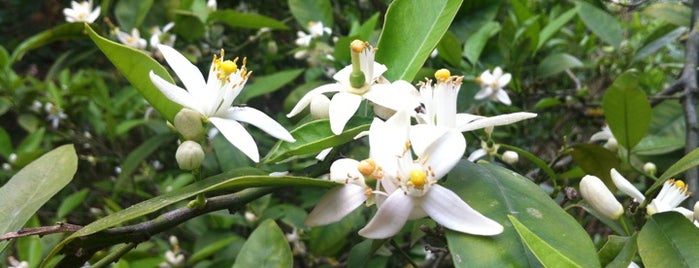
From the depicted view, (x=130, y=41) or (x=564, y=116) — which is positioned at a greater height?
(x=130, y=41)

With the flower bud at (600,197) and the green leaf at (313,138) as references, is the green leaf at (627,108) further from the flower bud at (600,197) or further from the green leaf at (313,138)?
the green leaf at (313,138)

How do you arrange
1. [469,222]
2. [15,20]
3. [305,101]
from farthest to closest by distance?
1. [15,20]
2. [305,101]
3. [469,222]

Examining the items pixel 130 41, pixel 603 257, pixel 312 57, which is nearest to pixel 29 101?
pixel 130 41

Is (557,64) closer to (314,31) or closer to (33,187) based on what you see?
(314,31)

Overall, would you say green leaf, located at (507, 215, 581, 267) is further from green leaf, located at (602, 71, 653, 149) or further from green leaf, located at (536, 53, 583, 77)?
green leaf, located at (536, 53, 583, 77)

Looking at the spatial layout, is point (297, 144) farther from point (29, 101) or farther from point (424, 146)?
point (29, 101)

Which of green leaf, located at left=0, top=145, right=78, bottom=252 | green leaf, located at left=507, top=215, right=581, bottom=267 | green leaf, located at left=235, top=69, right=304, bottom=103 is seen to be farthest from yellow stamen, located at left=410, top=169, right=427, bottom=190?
green leaf, located at left=235, top=69, right=304, bottom=103

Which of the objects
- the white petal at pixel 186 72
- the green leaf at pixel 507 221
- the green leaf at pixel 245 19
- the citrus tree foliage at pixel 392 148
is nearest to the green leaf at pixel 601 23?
the citrus tree foliage at pixel 392 148
